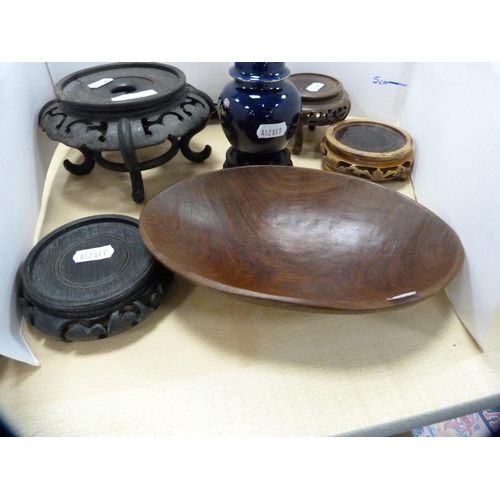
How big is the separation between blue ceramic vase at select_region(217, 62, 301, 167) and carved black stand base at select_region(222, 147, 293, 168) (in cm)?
3

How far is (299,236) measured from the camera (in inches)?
26.3

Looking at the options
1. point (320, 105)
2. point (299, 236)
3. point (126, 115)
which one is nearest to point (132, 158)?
point (126, 115)

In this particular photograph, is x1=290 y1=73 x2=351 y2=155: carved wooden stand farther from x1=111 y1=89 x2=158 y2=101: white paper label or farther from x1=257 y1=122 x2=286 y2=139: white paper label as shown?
x1=111 y1=89 x2=158 y2=101: white paper label

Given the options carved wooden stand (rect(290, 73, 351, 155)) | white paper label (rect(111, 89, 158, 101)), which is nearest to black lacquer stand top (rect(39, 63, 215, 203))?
white paper label (rect(111, 89, 158, 101))

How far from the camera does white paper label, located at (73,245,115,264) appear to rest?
1.97 feet

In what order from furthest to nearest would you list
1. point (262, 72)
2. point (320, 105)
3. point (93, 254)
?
1. point (320, 105)
2. point (262, 72)
3. point (93, 254)

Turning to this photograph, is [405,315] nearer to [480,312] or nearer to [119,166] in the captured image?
[480,312]

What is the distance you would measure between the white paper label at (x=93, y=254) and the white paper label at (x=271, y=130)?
13.8 inches

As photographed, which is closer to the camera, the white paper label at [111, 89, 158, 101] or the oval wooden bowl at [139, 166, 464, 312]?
the oval wooden bowl at [139, 166, 464, 312]

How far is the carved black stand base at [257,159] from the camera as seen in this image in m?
0.81

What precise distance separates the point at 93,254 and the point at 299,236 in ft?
1.10

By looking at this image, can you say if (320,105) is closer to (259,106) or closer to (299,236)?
(259,106)

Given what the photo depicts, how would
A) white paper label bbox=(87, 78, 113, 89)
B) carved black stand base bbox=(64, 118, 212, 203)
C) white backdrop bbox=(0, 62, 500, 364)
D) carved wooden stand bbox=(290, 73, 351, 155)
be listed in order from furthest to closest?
carved wooden stand bbox=(290, 73, 351, 155), white paper label bbox=(87, 78, 113, 89), carved black stand base bbox=(64, 118, 212, 203), white backdrop bbox=(0, 62, 500, 364)

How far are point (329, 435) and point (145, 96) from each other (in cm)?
63
